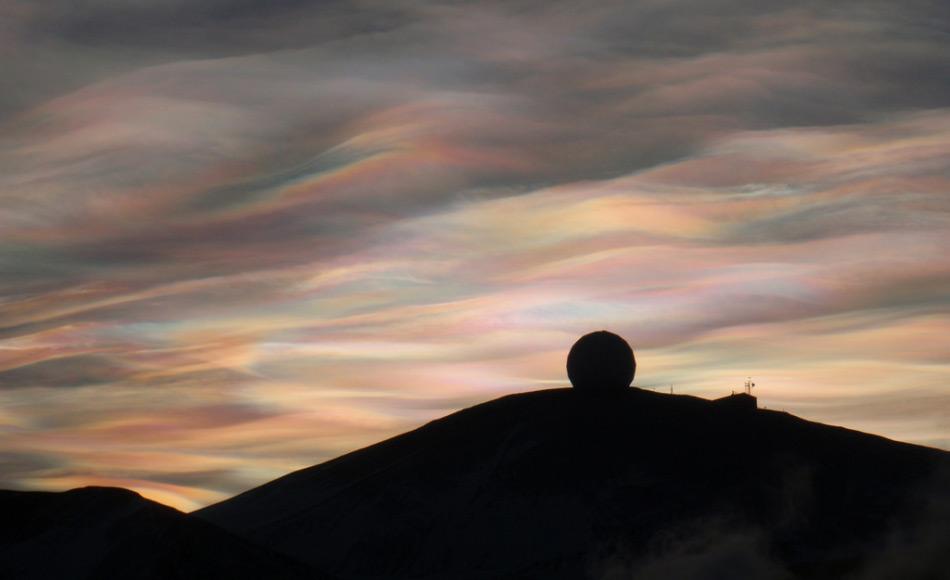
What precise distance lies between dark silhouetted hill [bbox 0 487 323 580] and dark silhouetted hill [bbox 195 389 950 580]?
12675 millimetres

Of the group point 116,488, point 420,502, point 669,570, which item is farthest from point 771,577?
point 116,488

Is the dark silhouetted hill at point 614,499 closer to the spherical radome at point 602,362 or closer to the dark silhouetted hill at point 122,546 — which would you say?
the spherical radome at point 602,362

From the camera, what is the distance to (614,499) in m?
63.6

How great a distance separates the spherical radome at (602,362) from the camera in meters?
73.4

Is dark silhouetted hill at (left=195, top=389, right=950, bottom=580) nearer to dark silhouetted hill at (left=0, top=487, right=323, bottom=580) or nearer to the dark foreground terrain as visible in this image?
the dark foreground terrain

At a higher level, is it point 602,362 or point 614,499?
point 602,362

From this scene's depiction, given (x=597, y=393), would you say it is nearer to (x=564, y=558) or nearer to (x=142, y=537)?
(x=564, y=558)

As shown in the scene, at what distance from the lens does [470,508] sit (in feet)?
214

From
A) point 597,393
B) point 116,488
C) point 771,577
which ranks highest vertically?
point 597,393

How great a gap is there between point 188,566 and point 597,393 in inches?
1268

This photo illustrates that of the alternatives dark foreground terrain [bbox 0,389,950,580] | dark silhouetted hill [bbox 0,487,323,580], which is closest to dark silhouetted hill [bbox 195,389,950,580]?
dark foreground terrain [bbox 0,389,950,580]

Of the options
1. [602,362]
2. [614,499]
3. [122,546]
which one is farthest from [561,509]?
[122,546]

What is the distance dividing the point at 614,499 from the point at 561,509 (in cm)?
267

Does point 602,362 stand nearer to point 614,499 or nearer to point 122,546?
point 614,499
